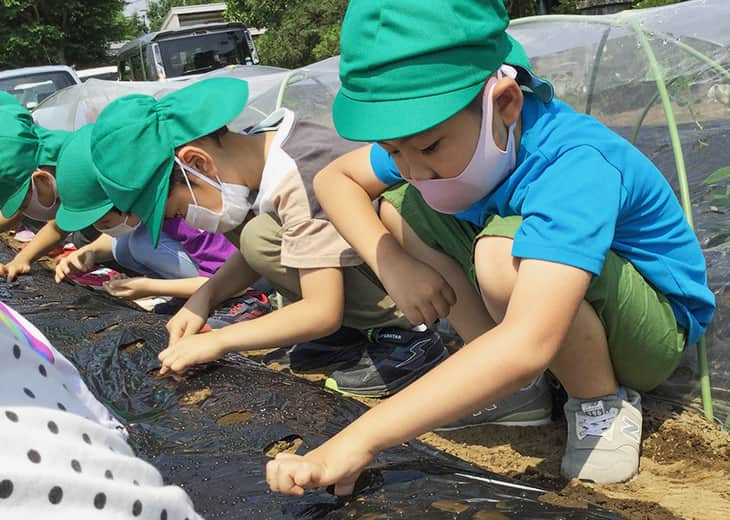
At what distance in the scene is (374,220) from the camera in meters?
1.85

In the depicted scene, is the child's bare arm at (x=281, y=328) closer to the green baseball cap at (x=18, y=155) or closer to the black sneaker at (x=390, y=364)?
the black sneaker at (x=390, y=364)

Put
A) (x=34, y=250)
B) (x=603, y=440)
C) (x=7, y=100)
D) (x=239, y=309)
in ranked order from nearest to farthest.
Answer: (x=603, y=440), (x=239, y=309), (x=34, y=250), (x=7, y=100)

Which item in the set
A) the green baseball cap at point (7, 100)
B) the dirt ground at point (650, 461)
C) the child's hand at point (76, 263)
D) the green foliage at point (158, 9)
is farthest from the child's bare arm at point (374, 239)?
the green foliage at point (158, 9)

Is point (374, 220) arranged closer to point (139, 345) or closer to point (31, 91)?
point (139, 345)

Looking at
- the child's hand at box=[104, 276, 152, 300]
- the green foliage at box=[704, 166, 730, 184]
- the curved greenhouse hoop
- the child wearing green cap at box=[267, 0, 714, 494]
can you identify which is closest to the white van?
the child's hand at box=[104, 276, 152, 300]

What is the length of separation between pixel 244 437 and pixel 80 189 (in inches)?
49.1

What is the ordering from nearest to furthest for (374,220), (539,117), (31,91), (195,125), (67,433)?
(67,433)
(539,117)
(374,220)
(195,125)
(31,91)

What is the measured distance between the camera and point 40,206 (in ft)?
10.7

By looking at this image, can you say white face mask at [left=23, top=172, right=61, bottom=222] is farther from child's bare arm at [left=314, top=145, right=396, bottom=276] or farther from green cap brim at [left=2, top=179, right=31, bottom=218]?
child's bare arm at [left=314, top=145, right=396, bottom=276]

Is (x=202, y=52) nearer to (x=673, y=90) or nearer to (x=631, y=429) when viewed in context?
(x=673, y=90)

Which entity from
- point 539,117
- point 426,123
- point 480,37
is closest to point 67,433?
point 426,123

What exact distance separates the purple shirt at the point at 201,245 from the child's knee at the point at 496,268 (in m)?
1.79

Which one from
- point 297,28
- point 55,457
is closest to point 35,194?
point 55,457

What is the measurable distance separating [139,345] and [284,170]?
627mm
